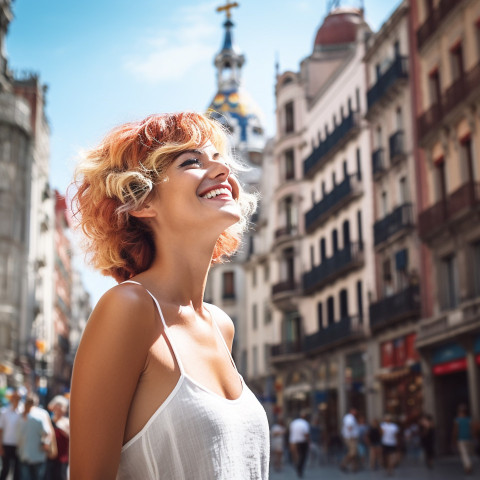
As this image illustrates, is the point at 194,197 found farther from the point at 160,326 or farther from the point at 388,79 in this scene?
the point at 388,79

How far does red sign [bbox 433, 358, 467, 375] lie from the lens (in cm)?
2697

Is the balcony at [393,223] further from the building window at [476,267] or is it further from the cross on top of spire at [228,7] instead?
the cross on top of spire at [228,7]

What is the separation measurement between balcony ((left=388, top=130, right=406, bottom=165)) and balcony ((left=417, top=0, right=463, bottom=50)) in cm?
366

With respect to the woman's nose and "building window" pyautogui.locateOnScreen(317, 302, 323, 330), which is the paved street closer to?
the woman's nose

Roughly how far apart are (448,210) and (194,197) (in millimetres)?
26902

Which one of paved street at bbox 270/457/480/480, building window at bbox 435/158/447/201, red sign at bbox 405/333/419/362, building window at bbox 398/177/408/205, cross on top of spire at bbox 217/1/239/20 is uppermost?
cross on top of spire at bbox 217/1/239/20

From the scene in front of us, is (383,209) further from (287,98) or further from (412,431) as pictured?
(287,98)

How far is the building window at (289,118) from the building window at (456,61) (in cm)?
2345

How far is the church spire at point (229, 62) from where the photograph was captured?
93188 mm

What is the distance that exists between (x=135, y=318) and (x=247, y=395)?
421 millimetres

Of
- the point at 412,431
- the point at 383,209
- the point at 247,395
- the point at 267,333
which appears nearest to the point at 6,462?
the point at 247,395

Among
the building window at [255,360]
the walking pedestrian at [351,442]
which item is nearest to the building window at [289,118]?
the building window at [255,360]

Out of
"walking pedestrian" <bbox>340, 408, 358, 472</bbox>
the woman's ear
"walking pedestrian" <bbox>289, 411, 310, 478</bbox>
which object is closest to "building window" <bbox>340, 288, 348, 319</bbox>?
"walking pedestrian" <bbox>340, 408, 358, 472</bbox>

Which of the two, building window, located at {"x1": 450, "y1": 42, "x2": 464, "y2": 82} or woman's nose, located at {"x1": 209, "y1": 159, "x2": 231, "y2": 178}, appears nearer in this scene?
woman's nose, located at {"x1": 209, "y1": 159, "x2": 231, "y2": 178}
